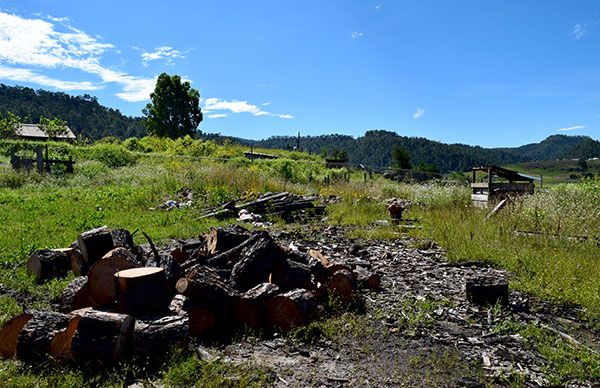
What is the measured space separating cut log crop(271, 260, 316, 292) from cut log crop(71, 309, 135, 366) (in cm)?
191

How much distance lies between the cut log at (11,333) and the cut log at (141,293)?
73 cm

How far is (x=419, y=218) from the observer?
11.8 metres

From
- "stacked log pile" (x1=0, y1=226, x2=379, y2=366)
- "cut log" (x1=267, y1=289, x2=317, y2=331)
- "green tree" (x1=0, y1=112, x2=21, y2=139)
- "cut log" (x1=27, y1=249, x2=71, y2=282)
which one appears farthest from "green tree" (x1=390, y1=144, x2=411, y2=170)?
"cut log" (x1=267, y1=289, x2=317, y2=331)

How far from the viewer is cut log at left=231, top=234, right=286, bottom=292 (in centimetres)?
476

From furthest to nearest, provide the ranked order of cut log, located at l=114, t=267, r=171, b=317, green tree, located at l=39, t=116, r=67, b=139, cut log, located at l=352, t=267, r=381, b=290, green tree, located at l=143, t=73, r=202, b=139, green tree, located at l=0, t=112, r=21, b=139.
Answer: green tree, located at l=143, t=73, r=202, b=139, green tree, located at l=39, t=116, r=67, b=139, green tree, located at l=0, t=112, r=21, b=139, cut log, located at l=352, t=267, r=381, b=290, cut log, located at l=114, t=267, r=171, b=317

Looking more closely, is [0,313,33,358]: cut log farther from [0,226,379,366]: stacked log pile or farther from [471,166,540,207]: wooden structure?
[471,166,540,207]: wooden structure

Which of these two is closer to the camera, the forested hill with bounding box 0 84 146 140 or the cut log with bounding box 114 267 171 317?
the cut log with bounding box 114 267 171 317

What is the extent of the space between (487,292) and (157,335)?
146 inches

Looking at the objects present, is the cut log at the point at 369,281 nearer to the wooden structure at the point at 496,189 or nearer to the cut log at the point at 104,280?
the cut log at the point at 104,280

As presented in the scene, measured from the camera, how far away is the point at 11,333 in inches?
136

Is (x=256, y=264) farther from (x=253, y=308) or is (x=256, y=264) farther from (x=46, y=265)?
(x=46, y=265)

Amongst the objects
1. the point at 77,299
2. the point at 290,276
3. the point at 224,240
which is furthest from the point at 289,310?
the point at 77,299

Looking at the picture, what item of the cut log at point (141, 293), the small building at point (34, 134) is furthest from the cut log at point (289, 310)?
the small building at point (34, 134)

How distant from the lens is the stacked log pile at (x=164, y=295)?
3.26 metres
